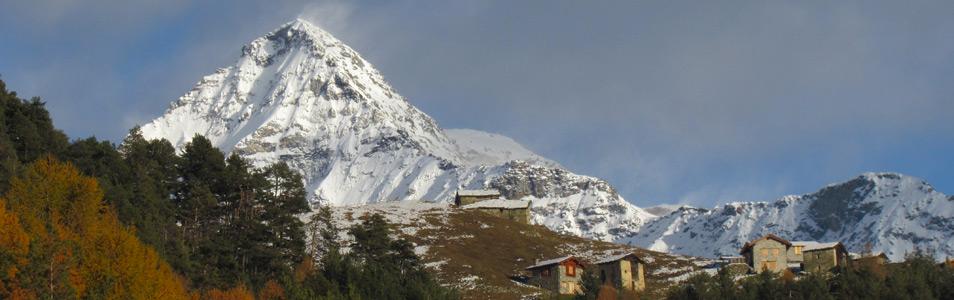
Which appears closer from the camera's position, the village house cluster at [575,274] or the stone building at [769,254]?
the village house cluster at [575,274]

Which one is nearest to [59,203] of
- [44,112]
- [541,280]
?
[44,112]

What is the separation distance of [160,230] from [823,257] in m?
75.1

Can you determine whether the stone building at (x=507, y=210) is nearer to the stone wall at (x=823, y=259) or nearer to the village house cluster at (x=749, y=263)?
the village house cluster at (x=749, y=263)

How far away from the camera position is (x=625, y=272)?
9406cm

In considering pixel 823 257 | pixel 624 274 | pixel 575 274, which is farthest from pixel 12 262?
pixel 823 257

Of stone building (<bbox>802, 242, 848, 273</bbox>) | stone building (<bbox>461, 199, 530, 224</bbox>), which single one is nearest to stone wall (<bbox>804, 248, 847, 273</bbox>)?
stone building (<bbox>802, 242, 848, 273</bbox>)

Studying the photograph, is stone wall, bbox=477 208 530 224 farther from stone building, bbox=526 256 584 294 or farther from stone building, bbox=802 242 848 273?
stone building, bbox=802 242 848 273

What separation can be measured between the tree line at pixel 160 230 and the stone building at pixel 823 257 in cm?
5169

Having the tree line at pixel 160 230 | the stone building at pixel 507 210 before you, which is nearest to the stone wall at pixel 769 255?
the tree line at pixel 160 230

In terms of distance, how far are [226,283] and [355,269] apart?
10.5 meters

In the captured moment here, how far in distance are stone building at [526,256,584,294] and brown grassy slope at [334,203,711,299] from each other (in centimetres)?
270

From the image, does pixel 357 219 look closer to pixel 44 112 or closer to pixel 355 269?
pixel 44 112

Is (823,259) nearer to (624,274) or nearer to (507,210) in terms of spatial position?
(624,274)

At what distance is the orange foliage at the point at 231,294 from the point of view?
5853 centimetres
